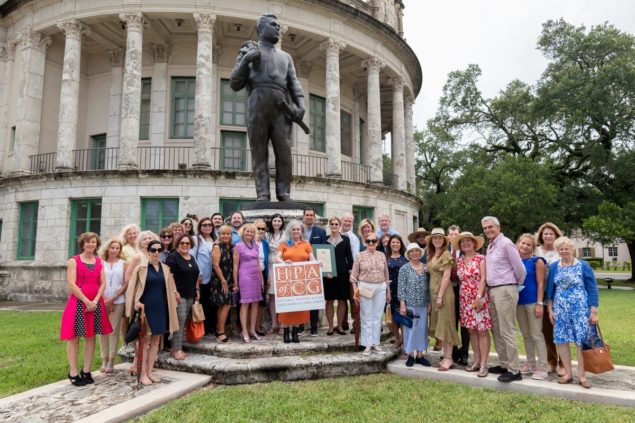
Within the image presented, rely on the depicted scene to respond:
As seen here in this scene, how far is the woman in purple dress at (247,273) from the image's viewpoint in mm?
6551

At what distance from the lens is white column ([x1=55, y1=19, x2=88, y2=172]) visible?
18406 mm

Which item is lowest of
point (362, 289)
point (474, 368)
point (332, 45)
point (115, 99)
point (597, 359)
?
point (474, 368)

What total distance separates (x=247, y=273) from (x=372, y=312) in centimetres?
191

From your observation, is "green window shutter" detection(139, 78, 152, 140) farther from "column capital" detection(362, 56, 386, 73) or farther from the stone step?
the stone step

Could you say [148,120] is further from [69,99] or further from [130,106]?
[69,99]

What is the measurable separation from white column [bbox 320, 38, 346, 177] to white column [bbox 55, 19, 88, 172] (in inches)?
432

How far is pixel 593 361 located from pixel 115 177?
1713 cm

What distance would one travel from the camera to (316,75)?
949 inches

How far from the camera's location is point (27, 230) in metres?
19.1

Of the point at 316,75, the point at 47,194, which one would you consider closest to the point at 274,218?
the point at 47,194

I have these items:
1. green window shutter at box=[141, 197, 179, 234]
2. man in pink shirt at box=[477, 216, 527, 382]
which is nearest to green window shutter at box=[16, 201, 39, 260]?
green window shutter at box=[141, 197, 179, 234]

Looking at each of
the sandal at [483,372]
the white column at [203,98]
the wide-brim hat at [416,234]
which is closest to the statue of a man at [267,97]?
the wide-brim hat at [416,234]

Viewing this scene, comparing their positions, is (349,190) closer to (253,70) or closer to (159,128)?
(159,128)

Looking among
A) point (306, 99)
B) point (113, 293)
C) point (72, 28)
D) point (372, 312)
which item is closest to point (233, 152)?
point (306, 99)
